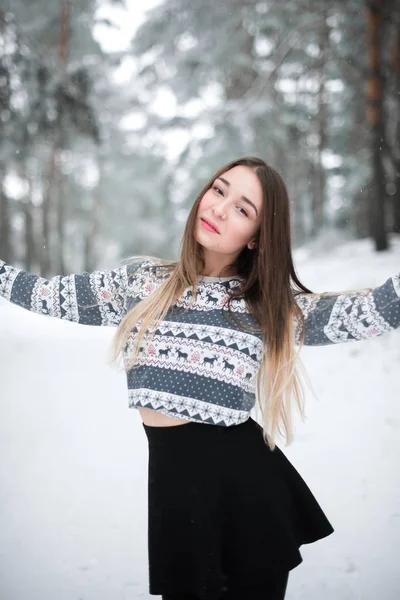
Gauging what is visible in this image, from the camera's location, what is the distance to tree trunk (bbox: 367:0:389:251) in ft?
11.5

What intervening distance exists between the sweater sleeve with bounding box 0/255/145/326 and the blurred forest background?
1.69 metres

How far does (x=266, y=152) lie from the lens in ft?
12.4

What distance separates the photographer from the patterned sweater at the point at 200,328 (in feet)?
3.69

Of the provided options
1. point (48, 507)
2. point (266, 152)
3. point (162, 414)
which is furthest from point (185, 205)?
point (162, 414)

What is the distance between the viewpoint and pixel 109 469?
261cm

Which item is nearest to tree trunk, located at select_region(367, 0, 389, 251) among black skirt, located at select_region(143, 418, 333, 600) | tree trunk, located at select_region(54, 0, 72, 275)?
tree trunk, located at select_region(54, 0, 72, 275)

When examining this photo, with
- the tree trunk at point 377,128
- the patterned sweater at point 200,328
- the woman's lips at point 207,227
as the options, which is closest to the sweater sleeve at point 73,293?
the patterned sweater at point 200,328

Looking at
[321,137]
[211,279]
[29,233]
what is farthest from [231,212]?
[321,137]

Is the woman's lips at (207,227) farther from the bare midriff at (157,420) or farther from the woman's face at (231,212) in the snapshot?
the bare midriff at (157,420)

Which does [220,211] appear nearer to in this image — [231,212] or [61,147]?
[231,212]

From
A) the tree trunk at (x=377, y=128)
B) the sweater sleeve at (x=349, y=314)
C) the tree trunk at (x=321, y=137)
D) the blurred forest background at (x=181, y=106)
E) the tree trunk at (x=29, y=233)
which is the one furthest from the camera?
the tree trunk at (x=321, y=137)

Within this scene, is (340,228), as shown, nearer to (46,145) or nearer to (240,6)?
(240,6)

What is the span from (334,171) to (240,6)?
1.69 m

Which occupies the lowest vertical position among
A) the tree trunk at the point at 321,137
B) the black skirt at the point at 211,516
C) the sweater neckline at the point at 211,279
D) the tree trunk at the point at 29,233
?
the black skirt at the point at 211,516
